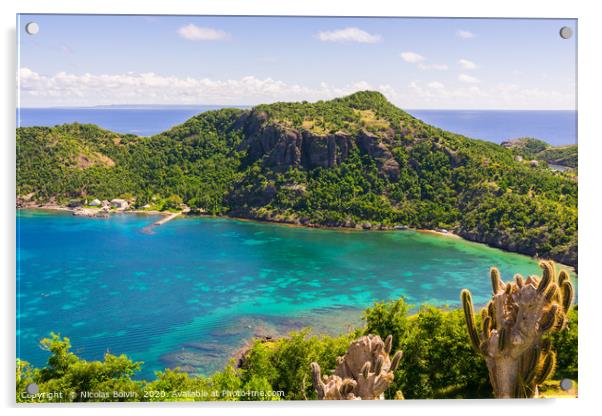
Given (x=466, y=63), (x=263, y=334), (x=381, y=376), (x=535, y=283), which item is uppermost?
(x=466, y=63)

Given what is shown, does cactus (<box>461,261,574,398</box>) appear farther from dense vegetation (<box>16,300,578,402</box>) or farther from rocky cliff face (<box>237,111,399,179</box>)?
rocky cliff face (<box>237,111,399,179</box>)

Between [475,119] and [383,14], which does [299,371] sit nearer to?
[383,14]

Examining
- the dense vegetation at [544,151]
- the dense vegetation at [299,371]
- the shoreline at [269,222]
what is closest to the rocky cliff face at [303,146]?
the shoreline at [269,222]

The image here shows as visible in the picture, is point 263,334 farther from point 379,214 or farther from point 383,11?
point 379,214

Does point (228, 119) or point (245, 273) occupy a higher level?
point (228, 119)

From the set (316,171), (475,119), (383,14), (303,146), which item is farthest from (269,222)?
(383,14)

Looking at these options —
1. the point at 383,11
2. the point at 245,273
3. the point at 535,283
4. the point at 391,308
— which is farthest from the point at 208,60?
the point at 245,273
